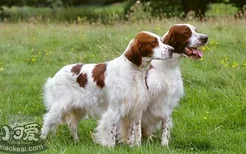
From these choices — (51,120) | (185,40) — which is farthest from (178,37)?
(51,120)

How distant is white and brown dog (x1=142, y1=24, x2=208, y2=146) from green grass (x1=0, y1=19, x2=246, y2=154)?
0.35m

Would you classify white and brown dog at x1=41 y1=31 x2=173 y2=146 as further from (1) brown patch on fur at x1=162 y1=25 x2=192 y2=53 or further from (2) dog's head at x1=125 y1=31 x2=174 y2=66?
(1) brown patch on fur at x1=162 y1=25 x2=192 y2=53

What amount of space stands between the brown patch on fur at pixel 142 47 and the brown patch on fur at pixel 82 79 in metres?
0.69

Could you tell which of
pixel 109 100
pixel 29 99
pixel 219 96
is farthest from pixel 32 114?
pixel 219 96

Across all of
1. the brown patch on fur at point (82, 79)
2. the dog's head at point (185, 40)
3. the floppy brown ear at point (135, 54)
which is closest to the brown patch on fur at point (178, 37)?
the dog's head at point (185, 40)

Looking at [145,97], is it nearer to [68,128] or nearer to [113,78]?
[113,78]

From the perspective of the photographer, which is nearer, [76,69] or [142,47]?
[142,47]

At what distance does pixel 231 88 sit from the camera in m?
7.74

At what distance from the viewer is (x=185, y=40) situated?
585 centimetres

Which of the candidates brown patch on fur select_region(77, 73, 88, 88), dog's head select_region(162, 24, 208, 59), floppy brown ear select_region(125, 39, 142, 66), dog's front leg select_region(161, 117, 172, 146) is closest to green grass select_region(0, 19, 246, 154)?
dog's front leg select_region(161, 117, 172, 146)

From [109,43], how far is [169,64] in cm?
560

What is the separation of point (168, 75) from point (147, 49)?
0.61m

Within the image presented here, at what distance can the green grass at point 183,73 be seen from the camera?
5.99 meters

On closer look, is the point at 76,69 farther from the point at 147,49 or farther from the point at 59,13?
the point at 59,13
